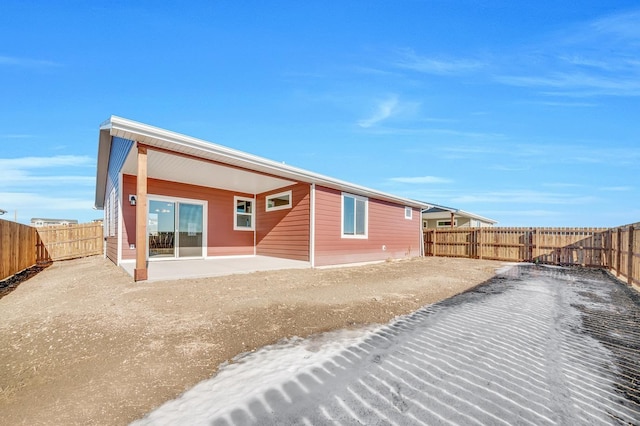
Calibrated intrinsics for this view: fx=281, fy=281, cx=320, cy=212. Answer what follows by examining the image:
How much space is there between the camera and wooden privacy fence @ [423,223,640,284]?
842 centimetres

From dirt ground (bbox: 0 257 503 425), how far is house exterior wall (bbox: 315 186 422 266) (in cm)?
300

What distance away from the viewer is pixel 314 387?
209cm

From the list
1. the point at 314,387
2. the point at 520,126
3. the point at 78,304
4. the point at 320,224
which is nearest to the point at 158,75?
the point at 320,224

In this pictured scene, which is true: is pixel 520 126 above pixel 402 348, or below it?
above

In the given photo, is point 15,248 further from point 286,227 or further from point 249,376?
point 249,376

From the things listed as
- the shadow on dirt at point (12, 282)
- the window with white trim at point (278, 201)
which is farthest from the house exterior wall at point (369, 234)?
the shadow on dirt at point (12, 282)

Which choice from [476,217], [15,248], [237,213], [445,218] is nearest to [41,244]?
[15,248]

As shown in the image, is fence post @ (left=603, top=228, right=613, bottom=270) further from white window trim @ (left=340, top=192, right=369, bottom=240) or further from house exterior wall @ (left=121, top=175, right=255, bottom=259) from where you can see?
house exterior wall @ (left=121, top=175, right=255, bottom=259)

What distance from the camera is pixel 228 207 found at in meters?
10.8

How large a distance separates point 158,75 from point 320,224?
25.7 feet

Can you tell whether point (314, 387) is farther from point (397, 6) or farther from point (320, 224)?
point (397, 6)

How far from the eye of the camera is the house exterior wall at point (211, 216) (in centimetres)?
859

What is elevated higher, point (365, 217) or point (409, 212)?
point (409, 212)

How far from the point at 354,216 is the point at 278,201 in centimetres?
296
